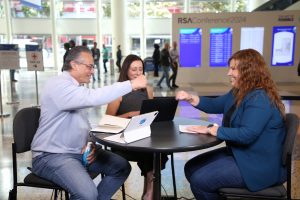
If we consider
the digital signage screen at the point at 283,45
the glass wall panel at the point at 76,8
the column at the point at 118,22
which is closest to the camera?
the digital signage screen at the point at 283,45

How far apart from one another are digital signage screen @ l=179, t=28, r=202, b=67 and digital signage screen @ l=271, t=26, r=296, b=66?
8.22 feet

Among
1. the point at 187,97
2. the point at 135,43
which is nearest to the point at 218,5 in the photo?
the point at 135,43

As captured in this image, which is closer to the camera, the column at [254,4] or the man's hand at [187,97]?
the man's hand at [187,97]

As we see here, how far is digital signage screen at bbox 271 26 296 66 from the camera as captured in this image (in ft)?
34.2

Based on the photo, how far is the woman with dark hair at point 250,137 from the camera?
1.83m

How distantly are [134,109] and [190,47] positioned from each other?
27.2 ft

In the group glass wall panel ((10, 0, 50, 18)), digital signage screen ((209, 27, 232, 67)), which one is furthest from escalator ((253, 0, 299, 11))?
glass wall panel ((10, 0, 50, 18))

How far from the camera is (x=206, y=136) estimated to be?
198 centimetres

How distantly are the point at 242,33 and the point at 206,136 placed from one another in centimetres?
937

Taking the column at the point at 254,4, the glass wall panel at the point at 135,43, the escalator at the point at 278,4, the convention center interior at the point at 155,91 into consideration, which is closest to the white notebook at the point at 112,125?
the convention center interior at the point at 155,91

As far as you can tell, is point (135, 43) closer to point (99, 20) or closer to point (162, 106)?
point (99, 20)

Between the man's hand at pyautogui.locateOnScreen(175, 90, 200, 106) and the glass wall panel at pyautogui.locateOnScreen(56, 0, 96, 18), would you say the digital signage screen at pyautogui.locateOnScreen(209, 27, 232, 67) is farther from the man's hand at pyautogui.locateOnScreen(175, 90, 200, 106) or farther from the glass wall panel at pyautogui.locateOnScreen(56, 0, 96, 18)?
the glass wall panel at pyautogui.locateOnScreen(56, 0, 96, 18)

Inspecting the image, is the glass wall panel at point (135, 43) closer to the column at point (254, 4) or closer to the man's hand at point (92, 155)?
the column at point (254, 4)

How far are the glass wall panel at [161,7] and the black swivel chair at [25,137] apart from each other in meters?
18.1
